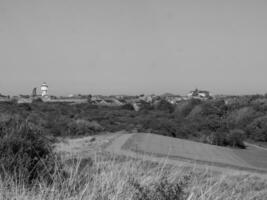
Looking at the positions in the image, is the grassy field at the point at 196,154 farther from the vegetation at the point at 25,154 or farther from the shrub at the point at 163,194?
the shrub at the point at 163,194

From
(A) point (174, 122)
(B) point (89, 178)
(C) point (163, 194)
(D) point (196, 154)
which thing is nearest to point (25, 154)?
(B) point (89, 178)

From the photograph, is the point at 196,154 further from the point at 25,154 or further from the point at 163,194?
the point at 163,194

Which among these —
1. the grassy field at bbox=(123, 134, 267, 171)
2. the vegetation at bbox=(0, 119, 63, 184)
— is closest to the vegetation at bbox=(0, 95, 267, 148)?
the vegetation at bbox=(0, 119, 63, 184)

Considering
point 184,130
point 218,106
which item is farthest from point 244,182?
point 218,106

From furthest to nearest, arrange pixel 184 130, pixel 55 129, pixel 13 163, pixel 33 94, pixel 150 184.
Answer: pixel 33 94
pixel 184 130
pixel 55 129
pixel 13 163
pixel 150 184

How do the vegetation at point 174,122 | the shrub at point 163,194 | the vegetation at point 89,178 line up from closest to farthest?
1. the shrub at point 163,194
2. the vegetation at point 89,178
3. the vegetation at point 174,122

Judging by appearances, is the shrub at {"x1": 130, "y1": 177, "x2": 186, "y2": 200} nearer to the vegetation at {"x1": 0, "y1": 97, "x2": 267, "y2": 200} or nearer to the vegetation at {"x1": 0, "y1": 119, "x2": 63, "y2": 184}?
the vegetation at {"x1": 0, "y1": 97, "x2": 267, "y2": 200}

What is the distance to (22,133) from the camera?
328 inches

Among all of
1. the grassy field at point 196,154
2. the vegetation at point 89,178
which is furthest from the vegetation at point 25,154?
the grassy field at point 196,154

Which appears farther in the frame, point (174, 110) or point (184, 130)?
point (174, 110)

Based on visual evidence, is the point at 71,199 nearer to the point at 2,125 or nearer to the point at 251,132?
the point at 2,125

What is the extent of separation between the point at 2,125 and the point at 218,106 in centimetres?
5785

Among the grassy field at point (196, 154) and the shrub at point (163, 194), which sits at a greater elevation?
the shrub at point (163, 194)

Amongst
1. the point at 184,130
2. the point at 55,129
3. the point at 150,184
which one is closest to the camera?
the point at 150,184
